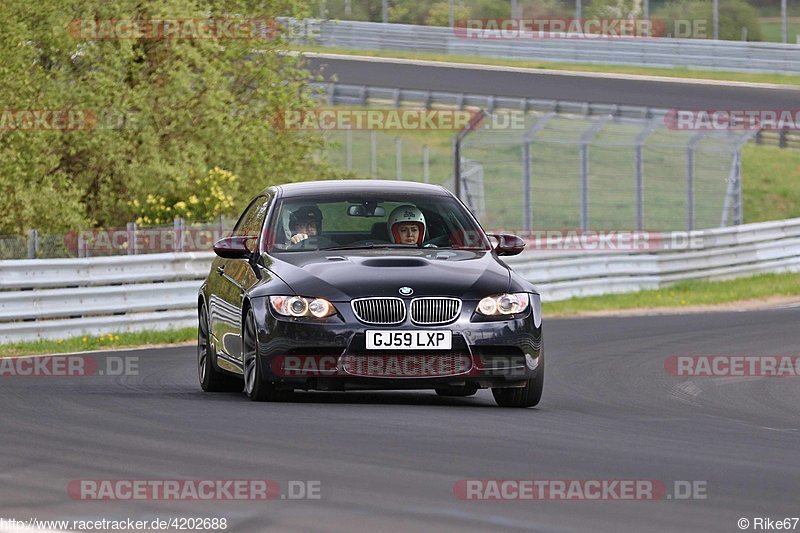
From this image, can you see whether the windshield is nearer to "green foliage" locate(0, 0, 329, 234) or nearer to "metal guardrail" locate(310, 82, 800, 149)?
"green foliage" locate(0, 0, 329, 234)

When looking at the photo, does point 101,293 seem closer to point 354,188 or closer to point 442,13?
point 354,188

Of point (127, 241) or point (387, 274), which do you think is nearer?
point (387, 274)

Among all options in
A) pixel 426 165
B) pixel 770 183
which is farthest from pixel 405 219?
pixel 770 183

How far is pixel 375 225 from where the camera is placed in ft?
38.2

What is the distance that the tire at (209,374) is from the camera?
1240 centimetres

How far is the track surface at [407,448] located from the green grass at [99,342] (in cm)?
419

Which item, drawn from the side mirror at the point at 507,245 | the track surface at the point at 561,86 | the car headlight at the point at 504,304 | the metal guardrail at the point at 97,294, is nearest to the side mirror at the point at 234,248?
the side mirror at the point at 507,245

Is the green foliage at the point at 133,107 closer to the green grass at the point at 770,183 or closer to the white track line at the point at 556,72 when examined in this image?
the green grass at the point at 770,183

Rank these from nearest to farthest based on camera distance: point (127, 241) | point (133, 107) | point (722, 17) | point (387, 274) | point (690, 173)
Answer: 1. point (387, 274)
2. point (127, 241)
3. point (133, 107)
4. point (690, 173)
5. point (722, 17)

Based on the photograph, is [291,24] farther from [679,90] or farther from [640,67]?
[640,67]

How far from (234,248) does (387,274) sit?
1.40 metres

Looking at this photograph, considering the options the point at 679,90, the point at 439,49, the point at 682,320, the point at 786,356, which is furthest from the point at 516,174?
the point at 786,356

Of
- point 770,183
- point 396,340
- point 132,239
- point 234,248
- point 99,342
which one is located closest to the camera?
point 396,340

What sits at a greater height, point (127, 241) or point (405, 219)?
point (405, 219)
